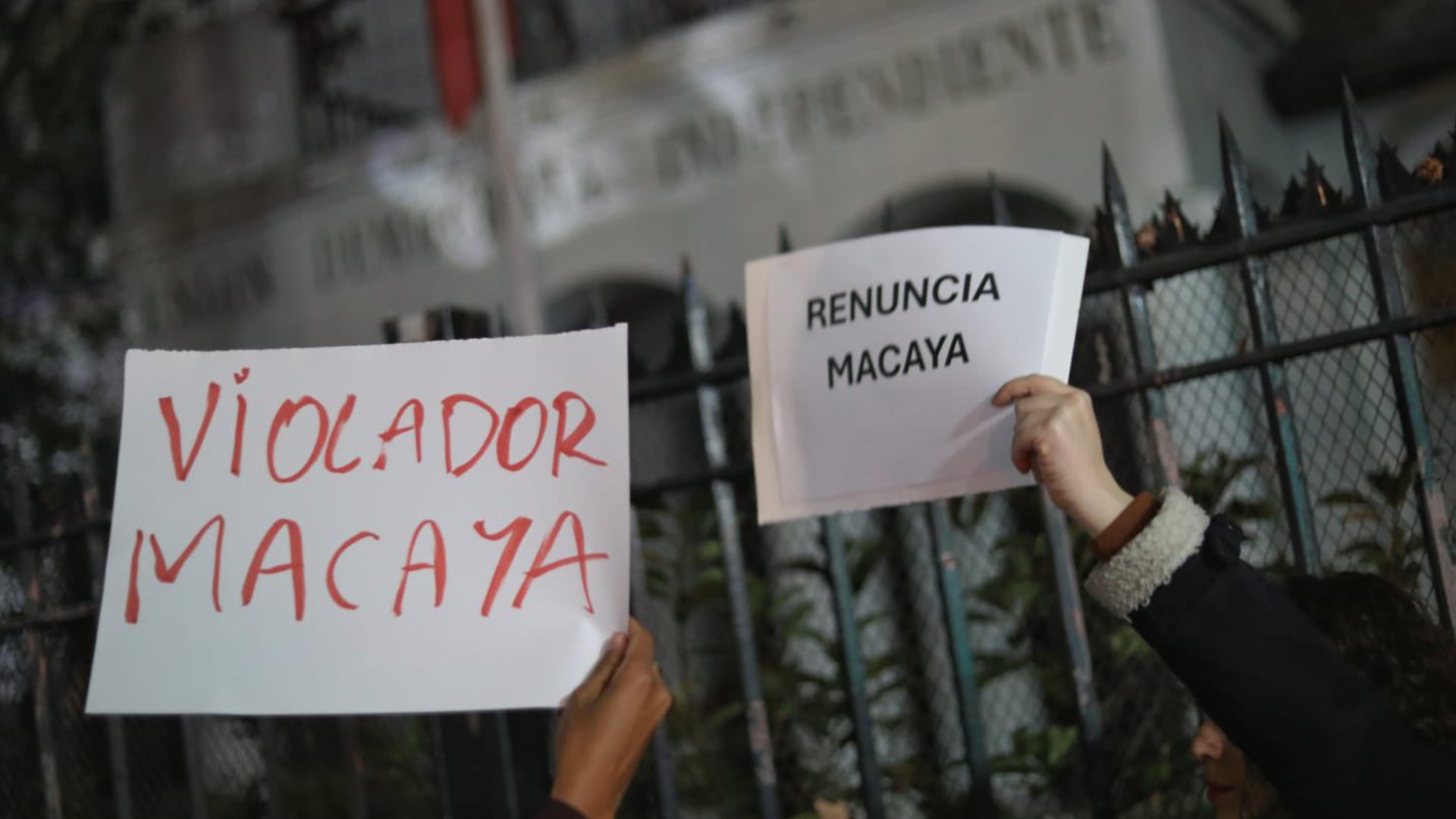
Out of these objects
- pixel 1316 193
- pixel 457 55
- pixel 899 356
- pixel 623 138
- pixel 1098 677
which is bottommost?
pixel 1098 677

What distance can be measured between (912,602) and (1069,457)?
5.37ft

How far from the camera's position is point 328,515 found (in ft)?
6.13

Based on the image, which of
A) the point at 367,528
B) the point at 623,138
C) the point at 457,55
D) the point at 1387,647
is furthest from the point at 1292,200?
the point at 457,55

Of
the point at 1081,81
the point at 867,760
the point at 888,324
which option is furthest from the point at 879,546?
the point at 1081,81

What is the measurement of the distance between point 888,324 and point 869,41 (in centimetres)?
666

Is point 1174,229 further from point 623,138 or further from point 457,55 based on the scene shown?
point 457,55

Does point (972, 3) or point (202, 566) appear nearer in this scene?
point (202, 566)

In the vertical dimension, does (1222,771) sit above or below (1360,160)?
below

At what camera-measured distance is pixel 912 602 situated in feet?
10.5

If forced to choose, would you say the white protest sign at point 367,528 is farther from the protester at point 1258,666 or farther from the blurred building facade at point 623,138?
the blurred building facade at point 623,138

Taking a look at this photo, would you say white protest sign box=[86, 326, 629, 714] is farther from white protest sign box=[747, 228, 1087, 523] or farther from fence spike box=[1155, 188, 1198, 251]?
fence spike box=[1155, 188, 1198, 251]

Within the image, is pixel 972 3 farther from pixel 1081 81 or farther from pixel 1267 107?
pixel 1267 107

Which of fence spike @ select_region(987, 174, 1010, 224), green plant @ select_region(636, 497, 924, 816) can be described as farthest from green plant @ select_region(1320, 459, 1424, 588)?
green plant @ select_region(636, 497, 924, 816)

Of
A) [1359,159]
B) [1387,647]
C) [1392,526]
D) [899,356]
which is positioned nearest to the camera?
[1387,647]
